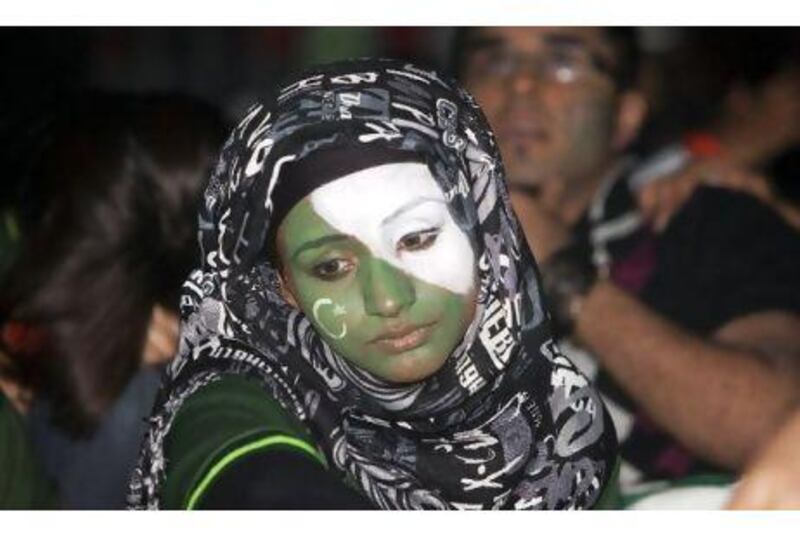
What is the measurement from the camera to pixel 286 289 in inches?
54.8

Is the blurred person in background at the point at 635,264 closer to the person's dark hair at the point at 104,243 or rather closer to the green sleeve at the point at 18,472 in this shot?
the person's dark hair at the point at 104,243

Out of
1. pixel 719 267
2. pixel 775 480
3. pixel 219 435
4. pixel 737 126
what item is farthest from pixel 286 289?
pixel 737 126

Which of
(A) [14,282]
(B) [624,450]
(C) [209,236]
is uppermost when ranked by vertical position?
(C) [209,236]

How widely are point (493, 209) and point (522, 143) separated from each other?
0.23 m

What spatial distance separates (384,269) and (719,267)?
45 centimetres

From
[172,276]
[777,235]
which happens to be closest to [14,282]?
[172,276]

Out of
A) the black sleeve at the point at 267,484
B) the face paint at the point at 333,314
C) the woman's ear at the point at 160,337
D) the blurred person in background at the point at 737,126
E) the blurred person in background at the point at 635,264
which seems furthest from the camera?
the blurred person in background at the point at 737,126

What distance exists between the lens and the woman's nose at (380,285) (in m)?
1.38

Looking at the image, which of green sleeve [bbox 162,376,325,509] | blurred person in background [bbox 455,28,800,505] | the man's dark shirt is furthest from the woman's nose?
the man's dark shirt

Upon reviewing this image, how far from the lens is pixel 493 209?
1.39m

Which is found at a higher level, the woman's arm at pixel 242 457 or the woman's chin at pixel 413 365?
the woman's chin at pixel 413 365

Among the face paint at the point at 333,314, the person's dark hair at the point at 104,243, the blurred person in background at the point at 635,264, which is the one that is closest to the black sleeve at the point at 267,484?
the face paint at the point at 333,314

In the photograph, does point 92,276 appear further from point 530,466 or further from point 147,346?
point 530,466

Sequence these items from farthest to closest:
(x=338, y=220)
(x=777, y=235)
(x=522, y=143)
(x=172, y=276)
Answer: (x=777, y=235), (x=522, y=143), (x=172, y=276), (x=338, y=220)
